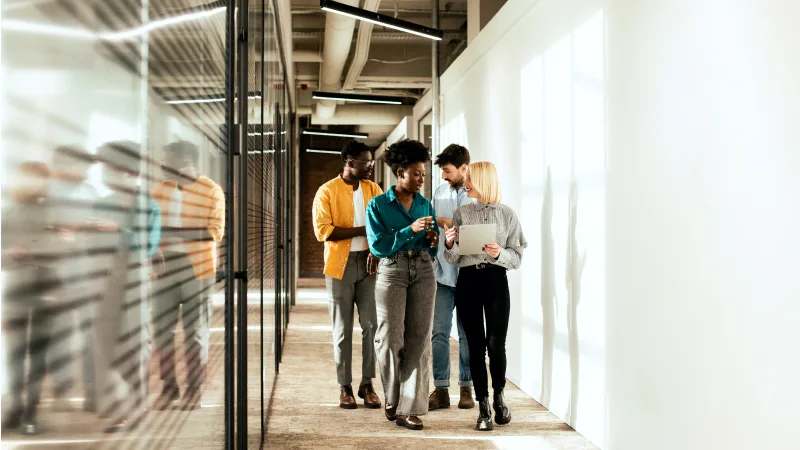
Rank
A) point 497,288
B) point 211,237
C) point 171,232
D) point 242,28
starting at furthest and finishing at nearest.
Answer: point 497,288
point 242,28
point 211,237
point 171,232

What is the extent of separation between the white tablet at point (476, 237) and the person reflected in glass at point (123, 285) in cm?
301

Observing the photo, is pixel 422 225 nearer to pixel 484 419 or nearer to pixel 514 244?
pixel 514 244

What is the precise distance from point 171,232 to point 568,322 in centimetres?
335

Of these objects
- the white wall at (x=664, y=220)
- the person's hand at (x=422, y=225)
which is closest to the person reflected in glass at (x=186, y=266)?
the white wall at (x=664, y=220)

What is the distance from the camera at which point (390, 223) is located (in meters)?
4.00

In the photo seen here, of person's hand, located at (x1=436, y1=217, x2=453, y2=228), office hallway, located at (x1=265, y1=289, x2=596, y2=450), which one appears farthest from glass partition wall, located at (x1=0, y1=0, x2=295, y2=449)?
person's hand, located at (x1=436, y1=217, x2=453, y2=228)

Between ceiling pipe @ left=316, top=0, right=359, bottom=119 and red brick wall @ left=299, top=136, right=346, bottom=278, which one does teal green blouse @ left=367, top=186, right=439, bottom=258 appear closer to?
ceiling pipe @ left=316, top=0, right=359, bottom=119

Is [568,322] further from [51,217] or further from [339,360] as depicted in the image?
[51,217]

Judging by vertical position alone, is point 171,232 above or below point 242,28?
below

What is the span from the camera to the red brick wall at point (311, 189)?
18.4 meters

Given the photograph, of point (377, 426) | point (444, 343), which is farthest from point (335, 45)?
point (377, 426)

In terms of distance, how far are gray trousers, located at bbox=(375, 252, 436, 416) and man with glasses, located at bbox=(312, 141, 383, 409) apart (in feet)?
1.89

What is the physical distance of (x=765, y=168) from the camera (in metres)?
2.35

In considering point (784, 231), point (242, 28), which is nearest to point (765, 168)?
point (784, 231)
